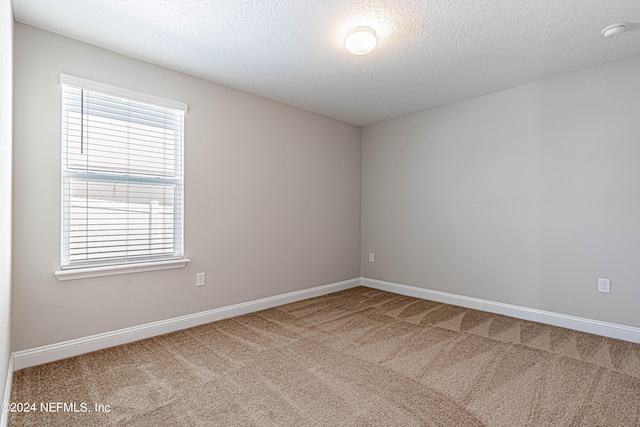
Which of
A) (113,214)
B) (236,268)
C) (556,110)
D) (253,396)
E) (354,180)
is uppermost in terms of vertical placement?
(556,110)

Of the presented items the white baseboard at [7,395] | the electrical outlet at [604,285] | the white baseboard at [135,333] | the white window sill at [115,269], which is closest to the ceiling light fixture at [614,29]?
the electrical outlet at [604,285]

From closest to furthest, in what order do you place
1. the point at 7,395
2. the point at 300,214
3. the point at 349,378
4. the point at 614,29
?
the point at 7,395
the point at 349,378
the point at 614,29
the point at 300,214

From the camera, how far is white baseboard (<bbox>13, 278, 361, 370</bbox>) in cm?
232

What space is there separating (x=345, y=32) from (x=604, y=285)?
123 inches

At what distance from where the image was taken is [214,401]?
1.90 metres

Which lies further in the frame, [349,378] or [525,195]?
[525,195]

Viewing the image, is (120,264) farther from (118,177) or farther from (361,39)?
(361,39)

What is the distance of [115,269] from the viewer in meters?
2.66

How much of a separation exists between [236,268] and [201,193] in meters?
0.88

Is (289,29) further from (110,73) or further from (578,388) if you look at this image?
(578,388)

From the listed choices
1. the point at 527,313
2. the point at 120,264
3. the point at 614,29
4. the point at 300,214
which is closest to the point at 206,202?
the point at 120,264

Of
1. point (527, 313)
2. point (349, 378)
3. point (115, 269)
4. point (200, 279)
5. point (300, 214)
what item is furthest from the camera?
point (300, 214)

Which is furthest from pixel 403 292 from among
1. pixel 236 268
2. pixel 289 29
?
pixel 289 29

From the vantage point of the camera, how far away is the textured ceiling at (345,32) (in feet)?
6.97
